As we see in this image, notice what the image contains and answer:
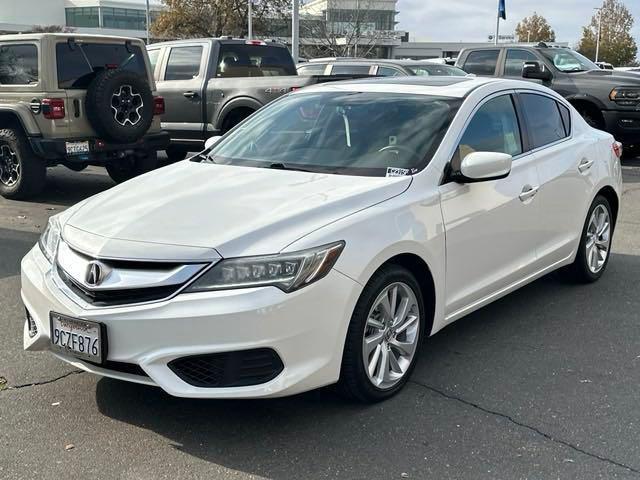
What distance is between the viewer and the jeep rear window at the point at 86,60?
8.63m

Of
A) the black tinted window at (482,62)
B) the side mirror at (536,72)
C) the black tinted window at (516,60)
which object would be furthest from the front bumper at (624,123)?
the black tinted window at (482,62)

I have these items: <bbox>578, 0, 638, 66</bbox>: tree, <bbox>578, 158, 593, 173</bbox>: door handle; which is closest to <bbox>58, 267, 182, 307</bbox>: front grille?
<bbox>578, 158, 593, 173</bbox>: door handle

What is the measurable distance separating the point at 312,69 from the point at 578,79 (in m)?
5.32

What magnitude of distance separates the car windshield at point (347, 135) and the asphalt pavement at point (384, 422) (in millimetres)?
1223

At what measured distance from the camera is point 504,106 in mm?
4797

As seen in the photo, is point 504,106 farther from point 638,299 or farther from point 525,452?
point 525,452

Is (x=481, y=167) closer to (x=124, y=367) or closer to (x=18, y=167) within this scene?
(x=124, y=367)

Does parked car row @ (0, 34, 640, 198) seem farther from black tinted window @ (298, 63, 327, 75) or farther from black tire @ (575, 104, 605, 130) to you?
black tinted window @ (298, 63, 327, 75)

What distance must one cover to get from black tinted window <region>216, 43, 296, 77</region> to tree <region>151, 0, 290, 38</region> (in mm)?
39332

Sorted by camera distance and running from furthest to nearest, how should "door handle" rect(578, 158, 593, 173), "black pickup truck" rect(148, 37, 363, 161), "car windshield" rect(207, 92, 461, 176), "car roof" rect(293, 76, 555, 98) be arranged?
"black pickup truck" rect(148, 37, 363, 161), "door handle" rect(578, 158, 593, 173), "car roof" rect(293, 76, 555, 98), "car windshield" rect(207, 92, 461, 176)

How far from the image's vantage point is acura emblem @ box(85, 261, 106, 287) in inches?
126

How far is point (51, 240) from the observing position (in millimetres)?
3775

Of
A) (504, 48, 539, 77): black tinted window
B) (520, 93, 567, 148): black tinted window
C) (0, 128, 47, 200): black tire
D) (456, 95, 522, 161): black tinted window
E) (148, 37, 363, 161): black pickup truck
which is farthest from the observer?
(504, 48, 539, 77): black tinted window

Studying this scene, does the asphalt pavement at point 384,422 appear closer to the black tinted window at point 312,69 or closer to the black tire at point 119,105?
the black tire at point 119,105
